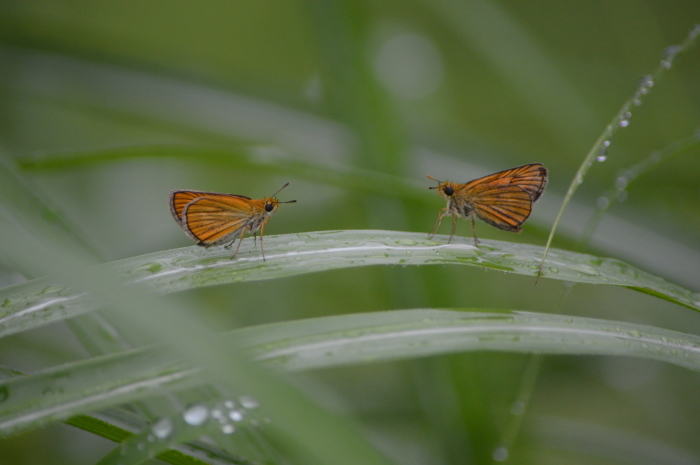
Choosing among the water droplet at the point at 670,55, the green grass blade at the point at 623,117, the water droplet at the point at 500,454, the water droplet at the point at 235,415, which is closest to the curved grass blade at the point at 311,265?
the green grass blade at the point at 623,117

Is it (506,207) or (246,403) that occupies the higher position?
(506,207)

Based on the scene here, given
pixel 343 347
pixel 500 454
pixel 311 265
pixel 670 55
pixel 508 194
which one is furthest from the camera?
pixel 500 454

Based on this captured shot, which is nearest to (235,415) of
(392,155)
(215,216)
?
(215,216)

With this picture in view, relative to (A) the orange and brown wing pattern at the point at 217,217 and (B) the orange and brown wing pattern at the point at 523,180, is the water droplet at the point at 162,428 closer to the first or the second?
(A) the orange and brown wing pattern at the point at 217,217

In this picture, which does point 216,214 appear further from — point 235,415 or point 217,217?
point 235,415

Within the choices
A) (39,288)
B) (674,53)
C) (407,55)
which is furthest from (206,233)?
(407,55)

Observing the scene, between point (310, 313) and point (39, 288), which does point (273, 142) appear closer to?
point (310, 313)

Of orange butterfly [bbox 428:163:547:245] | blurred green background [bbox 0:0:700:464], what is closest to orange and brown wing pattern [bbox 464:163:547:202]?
orange butterfly [bbox 428:163:547:245]
